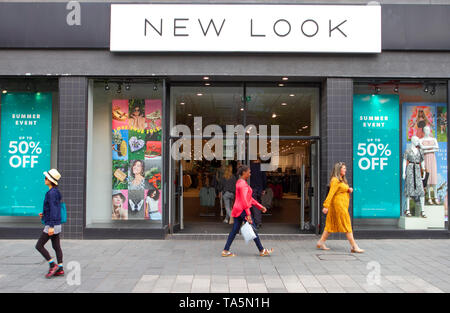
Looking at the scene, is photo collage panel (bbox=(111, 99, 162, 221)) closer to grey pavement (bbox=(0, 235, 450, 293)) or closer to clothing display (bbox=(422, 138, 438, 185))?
grey pavement (bbox=(0, 235, 450, 293))

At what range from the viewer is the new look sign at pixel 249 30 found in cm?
914

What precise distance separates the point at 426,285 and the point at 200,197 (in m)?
8.26

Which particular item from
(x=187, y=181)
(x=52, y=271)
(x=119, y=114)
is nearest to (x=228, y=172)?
(x=187, y=181)

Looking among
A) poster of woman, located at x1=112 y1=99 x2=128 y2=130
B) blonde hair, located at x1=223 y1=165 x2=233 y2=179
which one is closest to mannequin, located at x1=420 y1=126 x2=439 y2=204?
blonde hair, located at x1=223 y1=165 x2=233 y2=179

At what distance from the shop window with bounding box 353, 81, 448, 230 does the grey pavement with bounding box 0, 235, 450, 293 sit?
989 millimetres

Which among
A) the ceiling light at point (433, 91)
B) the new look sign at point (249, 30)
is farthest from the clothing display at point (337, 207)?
the ceiling light at point (433, 91)

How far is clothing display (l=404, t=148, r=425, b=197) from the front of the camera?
963cm

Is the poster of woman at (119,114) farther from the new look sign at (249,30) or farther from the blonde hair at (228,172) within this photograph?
the blonde hair at (228,172)

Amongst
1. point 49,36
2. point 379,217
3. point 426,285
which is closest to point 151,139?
point 49,36

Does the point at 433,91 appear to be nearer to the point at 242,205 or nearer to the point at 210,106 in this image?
the point at 210,106

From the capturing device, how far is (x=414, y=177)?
9.66 m

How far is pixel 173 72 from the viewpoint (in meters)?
9.35

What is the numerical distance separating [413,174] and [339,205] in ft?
9.76

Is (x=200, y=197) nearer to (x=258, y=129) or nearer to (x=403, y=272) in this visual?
(x=258, y=129)
